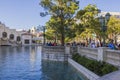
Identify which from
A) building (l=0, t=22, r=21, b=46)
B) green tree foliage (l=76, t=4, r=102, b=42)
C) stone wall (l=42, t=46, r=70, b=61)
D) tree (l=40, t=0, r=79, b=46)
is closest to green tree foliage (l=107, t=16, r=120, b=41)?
green tree foliage (l=76, t=4, r=102, b=42)

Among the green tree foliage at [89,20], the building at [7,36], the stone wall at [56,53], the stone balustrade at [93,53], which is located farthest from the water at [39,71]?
the building at [7,36]

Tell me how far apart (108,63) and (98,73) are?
3.63 feet

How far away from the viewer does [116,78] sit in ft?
48.4

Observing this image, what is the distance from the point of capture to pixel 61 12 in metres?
54.6

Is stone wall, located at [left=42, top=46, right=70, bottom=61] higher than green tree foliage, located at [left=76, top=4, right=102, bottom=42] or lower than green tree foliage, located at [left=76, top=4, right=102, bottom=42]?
lower

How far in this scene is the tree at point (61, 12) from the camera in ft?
177

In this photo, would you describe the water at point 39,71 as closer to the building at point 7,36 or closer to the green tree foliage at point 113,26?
the green tree foliage at point 113,26

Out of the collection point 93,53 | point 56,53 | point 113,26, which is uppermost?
point 113,26

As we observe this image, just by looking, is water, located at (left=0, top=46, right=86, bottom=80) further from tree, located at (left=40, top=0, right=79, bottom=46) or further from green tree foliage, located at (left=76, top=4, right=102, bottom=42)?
green tree foliage, located at (left=76, top=4, right=102, bottom=42)

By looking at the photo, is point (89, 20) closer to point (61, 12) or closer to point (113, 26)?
point (61, 12)

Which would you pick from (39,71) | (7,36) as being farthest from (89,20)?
(7,36)

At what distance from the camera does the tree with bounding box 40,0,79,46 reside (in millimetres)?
54100

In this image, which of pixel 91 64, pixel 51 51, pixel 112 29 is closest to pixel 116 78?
pixel 91 64

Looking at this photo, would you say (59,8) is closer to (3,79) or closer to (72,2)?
(72,2)
